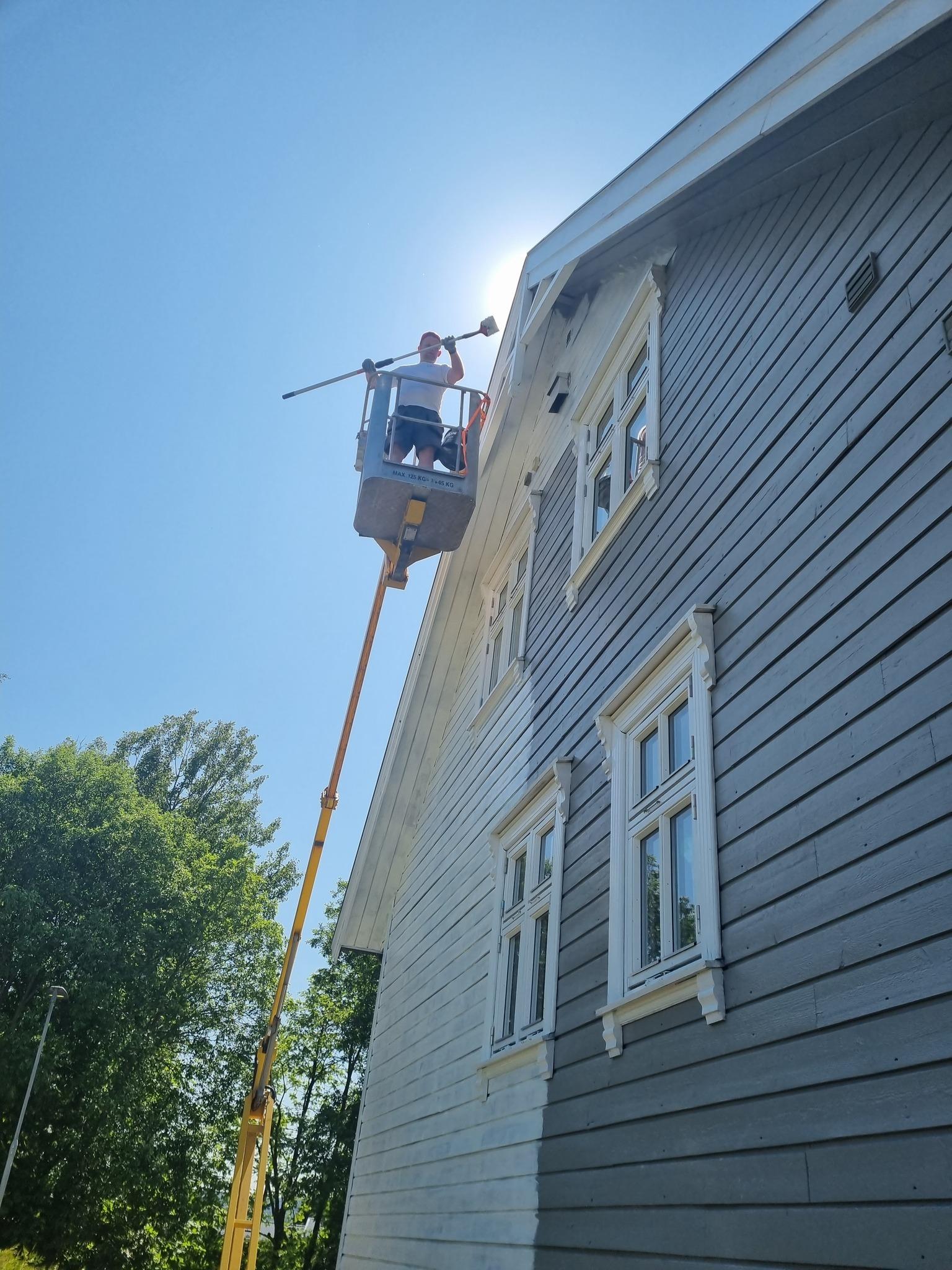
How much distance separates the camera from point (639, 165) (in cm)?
616

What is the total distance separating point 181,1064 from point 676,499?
2894 cm

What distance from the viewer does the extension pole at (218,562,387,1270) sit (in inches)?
320

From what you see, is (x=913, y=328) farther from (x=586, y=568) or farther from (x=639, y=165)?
(x=586, y=568)

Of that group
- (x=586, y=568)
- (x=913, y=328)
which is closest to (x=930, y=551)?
(x=913, y=328)

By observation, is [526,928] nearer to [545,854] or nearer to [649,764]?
[545,854]

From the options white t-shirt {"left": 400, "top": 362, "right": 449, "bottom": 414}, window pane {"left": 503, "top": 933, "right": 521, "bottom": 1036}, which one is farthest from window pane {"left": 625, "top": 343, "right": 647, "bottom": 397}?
window pane {"left": 503, "top": 933, "right": 521, "bottom": 1036}

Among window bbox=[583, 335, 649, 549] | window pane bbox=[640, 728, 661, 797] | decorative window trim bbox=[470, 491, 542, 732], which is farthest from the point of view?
decorative window trim bbox=[470, 491, 542, 732]

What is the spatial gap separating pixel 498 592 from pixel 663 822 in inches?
230

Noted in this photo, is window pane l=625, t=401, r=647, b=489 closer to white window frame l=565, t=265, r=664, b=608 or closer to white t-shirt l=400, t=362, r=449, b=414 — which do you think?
white window frame l=565, t=265, r=664, b=608

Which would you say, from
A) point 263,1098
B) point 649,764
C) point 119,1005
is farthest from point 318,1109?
point 649,764

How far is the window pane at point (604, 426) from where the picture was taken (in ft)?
25.6

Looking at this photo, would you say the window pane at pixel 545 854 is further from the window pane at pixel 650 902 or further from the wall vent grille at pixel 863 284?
the wall vent grille at pixel 863 284

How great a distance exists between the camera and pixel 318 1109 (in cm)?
3291

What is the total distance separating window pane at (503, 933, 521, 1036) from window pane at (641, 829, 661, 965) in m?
1.93
